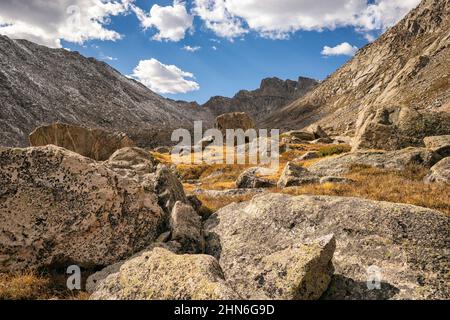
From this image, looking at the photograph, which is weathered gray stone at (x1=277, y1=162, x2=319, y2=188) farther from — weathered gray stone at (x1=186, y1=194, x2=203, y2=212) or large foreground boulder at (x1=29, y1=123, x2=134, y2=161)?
large foreground boulder at (x1=29, y1=123, x2=134, y2=161)

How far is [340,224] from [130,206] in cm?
757

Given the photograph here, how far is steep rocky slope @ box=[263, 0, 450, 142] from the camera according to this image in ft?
360

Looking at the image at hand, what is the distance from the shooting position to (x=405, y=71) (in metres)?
139

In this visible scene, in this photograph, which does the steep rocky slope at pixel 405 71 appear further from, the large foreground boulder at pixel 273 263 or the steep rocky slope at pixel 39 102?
the large foreground boulder at pixel 273 263

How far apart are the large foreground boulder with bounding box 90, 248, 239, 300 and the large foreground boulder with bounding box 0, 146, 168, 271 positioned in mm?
2320

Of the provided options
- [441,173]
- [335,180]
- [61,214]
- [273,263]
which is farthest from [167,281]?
[441,173]

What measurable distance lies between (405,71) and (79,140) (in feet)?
430

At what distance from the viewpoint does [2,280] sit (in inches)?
396

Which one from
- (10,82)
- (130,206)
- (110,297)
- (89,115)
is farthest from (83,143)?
(89,115)

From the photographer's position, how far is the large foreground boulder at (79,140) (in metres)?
50.6

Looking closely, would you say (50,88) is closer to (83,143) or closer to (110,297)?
(83,143)

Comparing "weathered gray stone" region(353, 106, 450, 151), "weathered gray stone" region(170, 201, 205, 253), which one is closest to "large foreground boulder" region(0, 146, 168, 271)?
"weathered gray stone" region(170, 201, 205, 253)

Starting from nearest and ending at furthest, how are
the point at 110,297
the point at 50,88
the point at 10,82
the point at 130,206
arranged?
the point at 110,297 < the point at 130,206 < the point at 10,82 < the point at 50,88

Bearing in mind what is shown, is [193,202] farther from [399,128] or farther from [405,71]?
[405,71]
